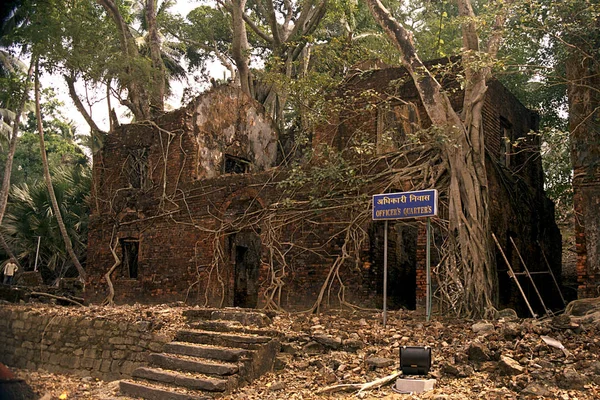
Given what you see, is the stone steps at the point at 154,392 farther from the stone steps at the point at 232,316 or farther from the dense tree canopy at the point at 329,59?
the dense tree canopy at the point at 329,59

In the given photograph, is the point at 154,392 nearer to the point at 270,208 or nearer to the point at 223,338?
the point at 223,338

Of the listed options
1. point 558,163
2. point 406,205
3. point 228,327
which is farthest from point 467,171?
point 228,327

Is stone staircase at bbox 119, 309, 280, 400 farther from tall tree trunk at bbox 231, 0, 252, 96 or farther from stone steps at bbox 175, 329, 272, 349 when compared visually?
tall tree trunk at bbox 231, 0, 252, 96

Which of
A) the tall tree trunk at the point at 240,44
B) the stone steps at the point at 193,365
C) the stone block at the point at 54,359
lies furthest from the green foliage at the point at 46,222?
the stone steps at the point at 193,365

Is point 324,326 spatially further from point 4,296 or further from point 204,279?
point 4,296

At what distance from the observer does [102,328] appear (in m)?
10.8

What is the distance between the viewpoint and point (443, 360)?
765 centimetres

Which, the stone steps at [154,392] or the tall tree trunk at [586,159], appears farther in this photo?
the tall tree trunk at [586,159]

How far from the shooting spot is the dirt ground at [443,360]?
6.63 meters

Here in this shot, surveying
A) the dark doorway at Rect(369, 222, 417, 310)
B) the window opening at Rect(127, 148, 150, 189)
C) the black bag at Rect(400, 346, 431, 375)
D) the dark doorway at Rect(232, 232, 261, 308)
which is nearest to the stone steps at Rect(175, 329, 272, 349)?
the black bag at Rect(400, 346, 431, 375)

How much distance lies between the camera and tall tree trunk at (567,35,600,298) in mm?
10578

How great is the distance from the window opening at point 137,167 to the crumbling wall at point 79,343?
544 cm

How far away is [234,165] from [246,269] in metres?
3.05

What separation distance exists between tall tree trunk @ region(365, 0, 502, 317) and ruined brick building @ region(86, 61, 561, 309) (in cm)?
72
